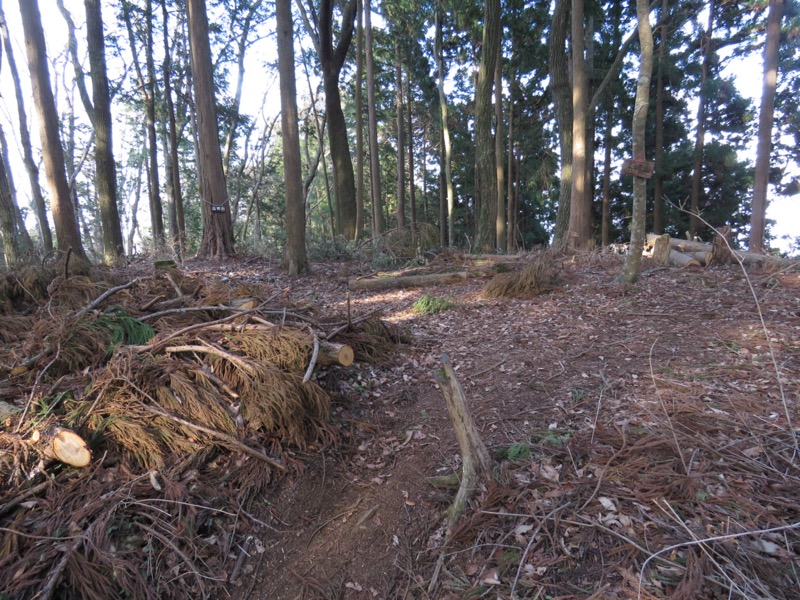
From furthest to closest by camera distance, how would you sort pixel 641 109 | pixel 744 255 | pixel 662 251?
pixel 662 251, pixel 744 255, pixel 641 109

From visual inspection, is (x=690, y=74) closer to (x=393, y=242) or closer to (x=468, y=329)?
(x=393, y=242)

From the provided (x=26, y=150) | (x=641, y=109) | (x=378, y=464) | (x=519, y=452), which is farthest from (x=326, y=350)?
(x=26, y=150)

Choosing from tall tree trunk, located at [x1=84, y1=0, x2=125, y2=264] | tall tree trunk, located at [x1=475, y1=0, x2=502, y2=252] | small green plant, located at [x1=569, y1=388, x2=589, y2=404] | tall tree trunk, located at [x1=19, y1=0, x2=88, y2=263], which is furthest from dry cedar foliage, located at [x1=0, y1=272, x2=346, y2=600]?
tall tree trunk, located at [x1=475, y1=0, x2=502, y2=252]

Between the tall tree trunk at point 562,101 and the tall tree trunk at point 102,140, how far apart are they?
11408 mm

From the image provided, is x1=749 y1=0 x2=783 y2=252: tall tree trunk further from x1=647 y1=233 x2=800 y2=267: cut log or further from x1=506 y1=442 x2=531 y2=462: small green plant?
x1=506 y1=442 x2=531 y2=462: small green plant

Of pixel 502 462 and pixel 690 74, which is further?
pixel 690 74

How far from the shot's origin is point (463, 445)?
2504 mm

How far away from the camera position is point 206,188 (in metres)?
9.37

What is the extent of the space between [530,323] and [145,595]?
477 centimetres

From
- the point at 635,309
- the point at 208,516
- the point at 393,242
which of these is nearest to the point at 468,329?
the point at 635,309

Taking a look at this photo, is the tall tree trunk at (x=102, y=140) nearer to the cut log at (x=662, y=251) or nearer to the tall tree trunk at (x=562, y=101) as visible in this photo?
the tall tree trunk at (x=562, y=101)

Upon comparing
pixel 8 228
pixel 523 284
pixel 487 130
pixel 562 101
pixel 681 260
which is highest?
pixel 562 101

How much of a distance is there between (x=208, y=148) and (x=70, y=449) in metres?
8.40

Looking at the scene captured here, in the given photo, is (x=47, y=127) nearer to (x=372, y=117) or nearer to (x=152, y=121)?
(x=152, y=121)
